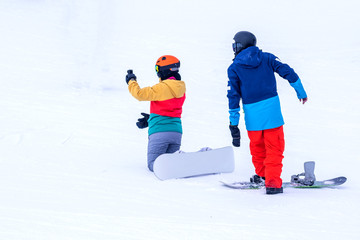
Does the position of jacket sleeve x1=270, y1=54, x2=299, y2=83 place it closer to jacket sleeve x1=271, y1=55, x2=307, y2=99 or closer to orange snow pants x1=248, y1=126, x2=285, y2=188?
jacket sleeve x1=271, y1=55, x2=307, y2=99

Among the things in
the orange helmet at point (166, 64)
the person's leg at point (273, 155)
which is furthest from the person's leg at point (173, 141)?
the person's leg at point (273, 155)

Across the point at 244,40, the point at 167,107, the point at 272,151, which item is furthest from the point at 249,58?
the point at 167,107

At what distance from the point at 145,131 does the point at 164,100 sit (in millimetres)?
2857

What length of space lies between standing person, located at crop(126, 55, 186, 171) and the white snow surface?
0.39 meters

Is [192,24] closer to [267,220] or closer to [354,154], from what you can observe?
[354,154]

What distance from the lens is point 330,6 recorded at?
73.3 ft

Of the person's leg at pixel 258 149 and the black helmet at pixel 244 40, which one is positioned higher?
the black helmet at pixel 244 40

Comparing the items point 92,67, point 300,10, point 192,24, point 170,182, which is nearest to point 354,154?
point 170,182

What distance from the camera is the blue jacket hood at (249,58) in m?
4.39

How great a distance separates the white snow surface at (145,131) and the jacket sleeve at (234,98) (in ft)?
2.26

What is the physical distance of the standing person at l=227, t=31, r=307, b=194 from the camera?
174 inches

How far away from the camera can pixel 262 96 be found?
14.7 feet

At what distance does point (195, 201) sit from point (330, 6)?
2044cm

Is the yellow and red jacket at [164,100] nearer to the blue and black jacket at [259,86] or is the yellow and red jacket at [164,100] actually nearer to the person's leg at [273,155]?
the blue and black jacket at [259,86]
